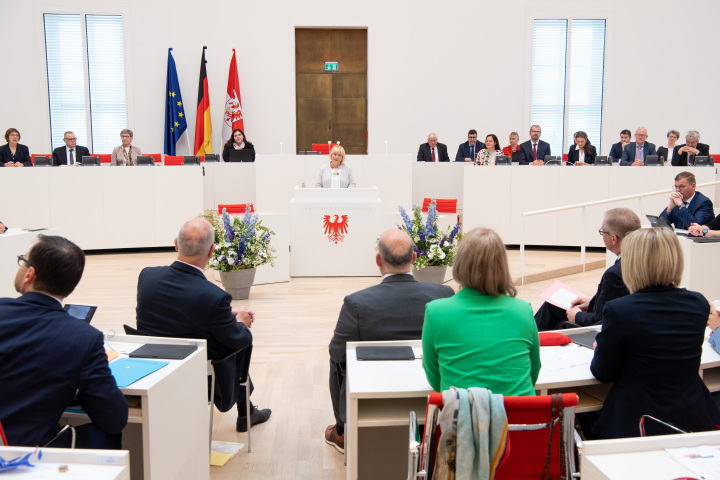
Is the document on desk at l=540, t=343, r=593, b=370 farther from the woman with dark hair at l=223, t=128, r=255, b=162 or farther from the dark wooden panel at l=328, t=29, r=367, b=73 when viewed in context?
the dark wooden panel at l=328, t=29, r=367, b=73

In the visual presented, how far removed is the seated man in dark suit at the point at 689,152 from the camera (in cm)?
980

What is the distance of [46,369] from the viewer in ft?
7.02

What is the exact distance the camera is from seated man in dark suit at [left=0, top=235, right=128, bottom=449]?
2129mm

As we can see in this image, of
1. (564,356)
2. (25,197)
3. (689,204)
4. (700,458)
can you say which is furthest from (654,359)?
(25,197)

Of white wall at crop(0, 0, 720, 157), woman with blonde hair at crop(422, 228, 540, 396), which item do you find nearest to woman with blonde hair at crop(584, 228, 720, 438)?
woman with blonde hair at crop(422, 228, 540, 396)

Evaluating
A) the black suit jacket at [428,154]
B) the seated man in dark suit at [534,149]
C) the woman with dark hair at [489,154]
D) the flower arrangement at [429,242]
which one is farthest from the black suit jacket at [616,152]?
the flower arrangement at [429,242]

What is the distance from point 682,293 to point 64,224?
27.8ft

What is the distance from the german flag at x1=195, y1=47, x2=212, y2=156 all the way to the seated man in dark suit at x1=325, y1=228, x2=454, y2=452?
33.3 ft

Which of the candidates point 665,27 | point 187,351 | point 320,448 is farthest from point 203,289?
point 665,27

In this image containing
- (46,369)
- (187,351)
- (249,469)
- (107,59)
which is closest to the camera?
(46,369)

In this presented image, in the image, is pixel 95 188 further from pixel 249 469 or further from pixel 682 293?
pixel 682 293

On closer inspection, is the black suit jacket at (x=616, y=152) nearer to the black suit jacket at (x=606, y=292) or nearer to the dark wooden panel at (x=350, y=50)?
the dark wooden panel at (x=350, y=50)

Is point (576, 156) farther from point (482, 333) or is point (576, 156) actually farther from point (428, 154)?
point (482, 333)

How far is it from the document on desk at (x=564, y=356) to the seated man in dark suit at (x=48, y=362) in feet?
5.24
